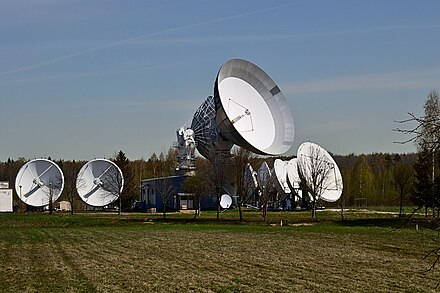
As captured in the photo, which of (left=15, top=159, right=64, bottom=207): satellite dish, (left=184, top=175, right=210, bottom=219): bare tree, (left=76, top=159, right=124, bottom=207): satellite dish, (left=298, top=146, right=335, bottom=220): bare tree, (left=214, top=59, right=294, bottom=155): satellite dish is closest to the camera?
(left=214, top=59, right=294, bottom=155): satellite dish

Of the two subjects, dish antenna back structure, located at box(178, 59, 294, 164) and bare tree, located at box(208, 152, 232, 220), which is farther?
bare tree, located at box(208, 152, 232, 220)

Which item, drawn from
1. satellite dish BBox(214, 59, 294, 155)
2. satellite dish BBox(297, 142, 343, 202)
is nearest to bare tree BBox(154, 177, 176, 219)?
satellite dish BBox(297, 142, 343, 202)

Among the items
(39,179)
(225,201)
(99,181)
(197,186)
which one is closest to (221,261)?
(197,186)

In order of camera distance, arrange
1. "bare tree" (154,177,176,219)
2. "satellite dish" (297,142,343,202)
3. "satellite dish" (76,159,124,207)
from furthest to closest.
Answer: "bare tree" (154,177,176,219) → "satellite dish" (76,159,124,207) → "satellite dish" (297,142,343,202)

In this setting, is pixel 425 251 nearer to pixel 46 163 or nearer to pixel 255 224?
pixel 255 224

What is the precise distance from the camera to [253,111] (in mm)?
74812

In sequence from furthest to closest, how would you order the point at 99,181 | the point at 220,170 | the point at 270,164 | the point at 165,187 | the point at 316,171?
the point at 270,164
the point at 165,187
the point at 99,181
the point at 316,171
the point at 220,170

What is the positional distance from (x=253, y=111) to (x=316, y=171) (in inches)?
564

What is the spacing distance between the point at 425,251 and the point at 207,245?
36.5 ft

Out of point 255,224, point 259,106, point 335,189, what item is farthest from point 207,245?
point 335,189

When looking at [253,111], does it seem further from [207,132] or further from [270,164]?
[270,164]

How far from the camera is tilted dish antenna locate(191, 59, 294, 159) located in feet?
238

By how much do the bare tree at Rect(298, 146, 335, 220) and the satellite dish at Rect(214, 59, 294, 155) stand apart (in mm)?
10040

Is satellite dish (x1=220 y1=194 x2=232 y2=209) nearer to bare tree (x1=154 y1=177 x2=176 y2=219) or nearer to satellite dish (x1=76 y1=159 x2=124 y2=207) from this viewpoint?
bare tree (x1=154 y1=177 x2=176 y2=219)
